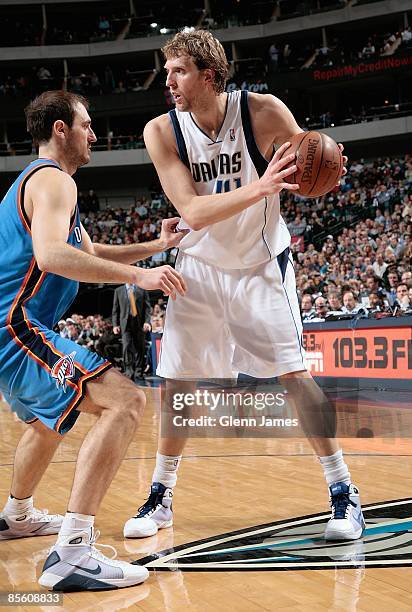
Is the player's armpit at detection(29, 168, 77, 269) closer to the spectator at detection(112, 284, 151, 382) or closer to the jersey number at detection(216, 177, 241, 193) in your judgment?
the jersey number at detection(216, 177, 241, 193)

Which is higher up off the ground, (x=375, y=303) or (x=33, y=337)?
(x=33, y=337)

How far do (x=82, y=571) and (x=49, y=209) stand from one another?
4.21 ft

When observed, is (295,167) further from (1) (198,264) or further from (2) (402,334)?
(2) (402,334)

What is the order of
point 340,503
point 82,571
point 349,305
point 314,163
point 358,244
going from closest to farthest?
point 82,571 → point 314,163 → point 340,503 → point 349,305 → point 358,244

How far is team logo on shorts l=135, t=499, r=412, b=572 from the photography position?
8.50 ft

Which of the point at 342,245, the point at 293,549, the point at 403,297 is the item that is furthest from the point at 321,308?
the point at 293,549

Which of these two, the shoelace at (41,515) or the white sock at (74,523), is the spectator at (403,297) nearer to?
the shoelace at (41,515)

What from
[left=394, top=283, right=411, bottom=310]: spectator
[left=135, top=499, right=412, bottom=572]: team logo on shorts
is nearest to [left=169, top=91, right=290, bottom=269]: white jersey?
[left=135, top=499, right=412, bottom=572]: team logo on shorts

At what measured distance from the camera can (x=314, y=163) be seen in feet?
9.53

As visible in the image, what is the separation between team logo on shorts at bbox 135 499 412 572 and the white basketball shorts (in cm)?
72

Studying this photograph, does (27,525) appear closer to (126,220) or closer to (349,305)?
(349,305)

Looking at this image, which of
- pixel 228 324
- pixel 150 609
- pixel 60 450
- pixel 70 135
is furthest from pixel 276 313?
pixel 60 450

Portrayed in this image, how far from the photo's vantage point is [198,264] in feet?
10.9

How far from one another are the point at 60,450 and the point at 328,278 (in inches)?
321
